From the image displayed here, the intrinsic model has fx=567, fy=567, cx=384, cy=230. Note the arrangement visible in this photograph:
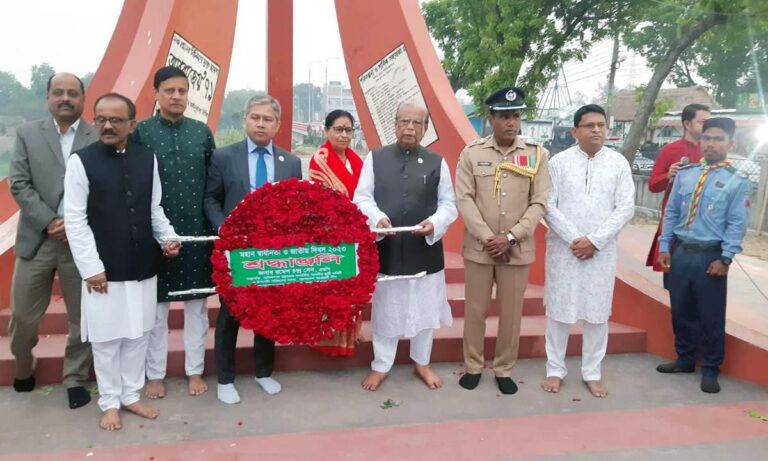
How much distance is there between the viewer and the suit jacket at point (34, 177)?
2865mm

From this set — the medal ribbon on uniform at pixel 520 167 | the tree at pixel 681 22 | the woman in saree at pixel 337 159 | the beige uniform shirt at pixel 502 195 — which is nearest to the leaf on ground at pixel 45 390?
the woman in saree at pixel 337 159

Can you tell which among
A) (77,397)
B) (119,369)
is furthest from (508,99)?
(77,397)

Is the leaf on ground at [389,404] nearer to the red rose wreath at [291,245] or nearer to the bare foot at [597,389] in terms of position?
the red rose wreath at [291,245]

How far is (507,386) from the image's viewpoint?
3.31 m

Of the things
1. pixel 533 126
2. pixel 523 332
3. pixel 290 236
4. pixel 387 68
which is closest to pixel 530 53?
pixel 387 68

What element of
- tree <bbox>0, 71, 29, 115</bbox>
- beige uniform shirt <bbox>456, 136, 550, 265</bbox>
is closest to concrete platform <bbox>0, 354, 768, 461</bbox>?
beige uniform shirt <bbox>456, 136, 550, 265</bbox>

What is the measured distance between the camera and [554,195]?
3.33 m

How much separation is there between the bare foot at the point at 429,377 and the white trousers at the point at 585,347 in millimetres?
680

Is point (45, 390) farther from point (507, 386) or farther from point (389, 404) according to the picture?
point (507, 386)

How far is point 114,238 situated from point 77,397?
0.98m

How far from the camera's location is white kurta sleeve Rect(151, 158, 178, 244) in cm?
283

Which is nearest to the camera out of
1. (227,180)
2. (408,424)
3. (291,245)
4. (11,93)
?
(291,245)

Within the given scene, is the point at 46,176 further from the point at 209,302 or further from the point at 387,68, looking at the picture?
the point at 387,68

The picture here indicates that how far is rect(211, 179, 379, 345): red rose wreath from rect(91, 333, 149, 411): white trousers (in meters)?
0.54
